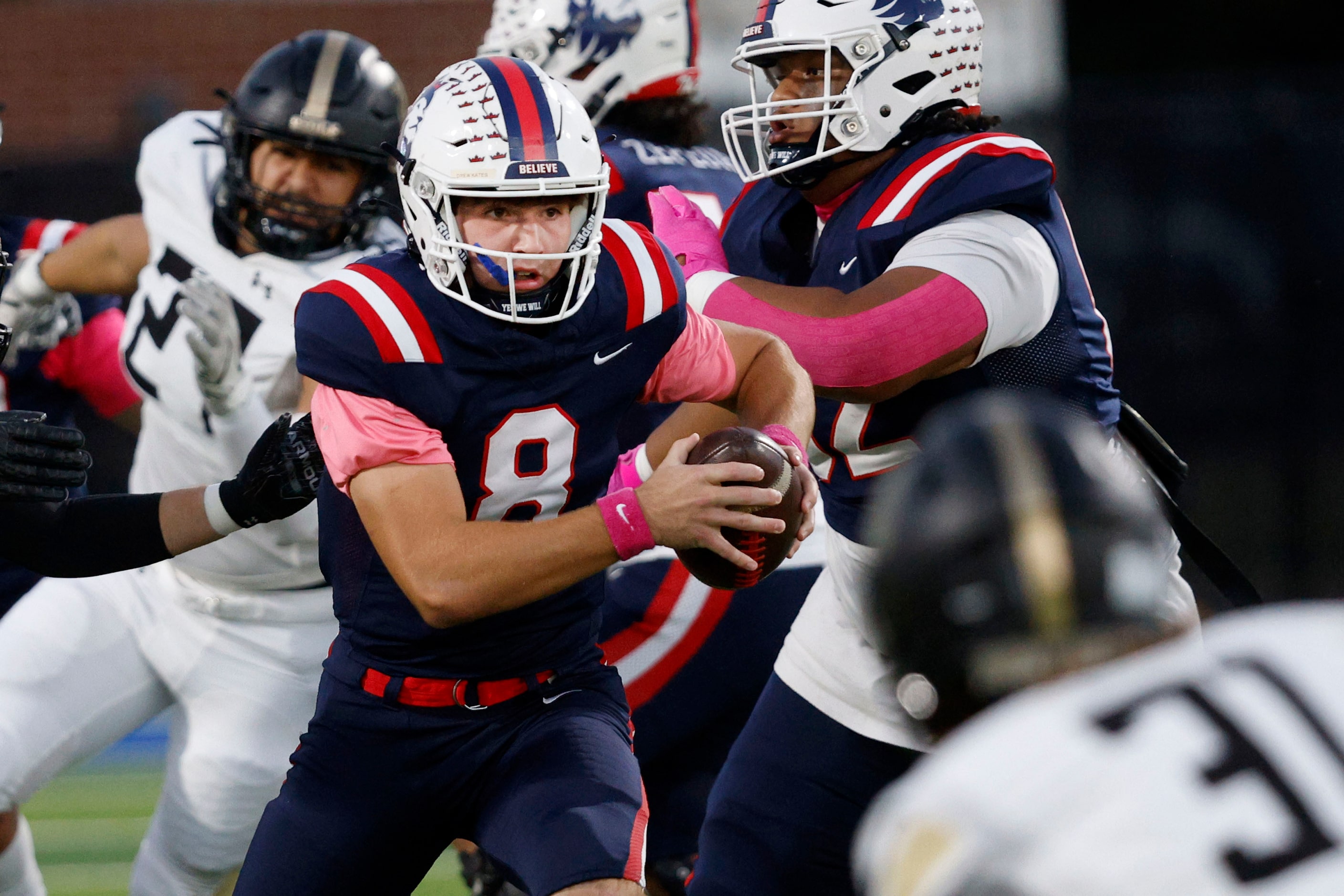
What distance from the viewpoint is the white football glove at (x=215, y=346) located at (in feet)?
11.9

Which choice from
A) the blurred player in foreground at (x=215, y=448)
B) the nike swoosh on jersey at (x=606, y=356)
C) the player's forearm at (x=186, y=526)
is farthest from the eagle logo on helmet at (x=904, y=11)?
the player's forearm at (x=186, y=526)

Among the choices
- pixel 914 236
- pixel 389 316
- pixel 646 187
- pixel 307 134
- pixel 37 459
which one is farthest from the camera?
pixel 646 187

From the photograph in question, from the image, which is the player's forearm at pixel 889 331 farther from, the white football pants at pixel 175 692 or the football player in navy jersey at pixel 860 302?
the white football pants at pixel 175 692

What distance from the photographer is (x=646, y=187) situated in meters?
4.00

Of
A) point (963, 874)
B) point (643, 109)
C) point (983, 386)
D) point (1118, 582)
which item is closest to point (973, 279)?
point (983, 386)

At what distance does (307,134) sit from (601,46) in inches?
35.0

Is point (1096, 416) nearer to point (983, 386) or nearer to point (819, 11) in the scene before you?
point (983, 386)

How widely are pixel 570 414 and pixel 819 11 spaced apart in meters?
0.95

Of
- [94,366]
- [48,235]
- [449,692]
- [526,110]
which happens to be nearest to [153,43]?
[94,366]

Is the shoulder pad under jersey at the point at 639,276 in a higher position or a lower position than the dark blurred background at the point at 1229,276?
higher

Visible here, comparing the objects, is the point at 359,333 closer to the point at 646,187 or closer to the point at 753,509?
the point at 753,509

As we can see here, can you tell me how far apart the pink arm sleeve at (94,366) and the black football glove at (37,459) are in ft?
4.49

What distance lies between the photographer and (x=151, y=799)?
5664 millimetres

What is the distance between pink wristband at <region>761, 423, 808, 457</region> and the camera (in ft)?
8.79
